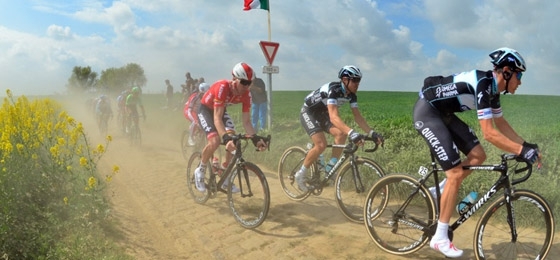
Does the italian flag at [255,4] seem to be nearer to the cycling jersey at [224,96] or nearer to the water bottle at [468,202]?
the cycling jersey at [224,96]

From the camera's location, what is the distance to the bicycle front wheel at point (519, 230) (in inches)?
159

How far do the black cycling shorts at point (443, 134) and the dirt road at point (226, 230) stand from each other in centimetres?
128

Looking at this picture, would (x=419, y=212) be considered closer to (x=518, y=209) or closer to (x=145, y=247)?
(x=518, y=209)

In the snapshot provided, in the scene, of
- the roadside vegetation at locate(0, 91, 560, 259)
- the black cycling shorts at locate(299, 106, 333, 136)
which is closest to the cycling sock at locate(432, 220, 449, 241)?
the roadside vegetation at locate(0, 91, 560, 259)

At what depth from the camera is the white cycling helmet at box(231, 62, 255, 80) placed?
5766 mm

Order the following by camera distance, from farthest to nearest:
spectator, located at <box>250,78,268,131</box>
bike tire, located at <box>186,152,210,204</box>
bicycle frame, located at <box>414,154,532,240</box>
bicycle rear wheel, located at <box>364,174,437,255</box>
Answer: spectator, located at <box>250,78,268,131</box>, bike tire, located at <box>186,152,210,204</box>, bicycle rear wheel, located at <box>364,174,437,255</box>, bicycle frame, located at <box>414,154,532,240</box>

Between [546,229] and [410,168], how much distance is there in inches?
119

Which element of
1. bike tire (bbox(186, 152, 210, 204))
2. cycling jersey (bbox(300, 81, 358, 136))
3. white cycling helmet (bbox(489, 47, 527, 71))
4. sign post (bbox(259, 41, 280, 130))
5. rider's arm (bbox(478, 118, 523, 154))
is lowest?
bike tire (bbox(186, 152, 210, 204))

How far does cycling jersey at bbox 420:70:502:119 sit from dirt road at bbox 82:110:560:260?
5.85ft

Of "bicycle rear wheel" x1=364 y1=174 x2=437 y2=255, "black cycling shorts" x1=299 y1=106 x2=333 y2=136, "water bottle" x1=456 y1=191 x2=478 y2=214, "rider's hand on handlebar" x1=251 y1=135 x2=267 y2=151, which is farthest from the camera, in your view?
"black cycling shorts" x1=299 y1=106 x2=333 y2=136

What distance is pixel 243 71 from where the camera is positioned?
18.9 feet

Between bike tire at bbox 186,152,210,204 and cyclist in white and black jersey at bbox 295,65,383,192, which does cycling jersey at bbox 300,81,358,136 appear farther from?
bike tire at bbox 186,152,210,204

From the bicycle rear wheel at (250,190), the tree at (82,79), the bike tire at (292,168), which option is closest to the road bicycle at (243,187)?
the bicycle rear wheel at (250,190)

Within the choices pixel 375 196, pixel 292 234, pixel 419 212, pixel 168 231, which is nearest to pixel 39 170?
pixel 168 231
